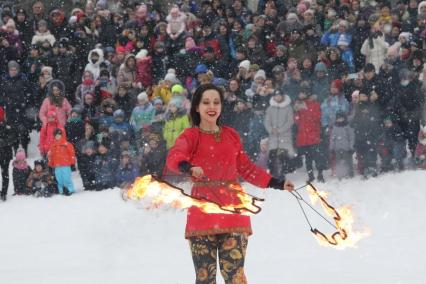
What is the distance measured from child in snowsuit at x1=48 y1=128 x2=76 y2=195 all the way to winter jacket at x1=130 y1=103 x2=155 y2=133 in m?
0.98

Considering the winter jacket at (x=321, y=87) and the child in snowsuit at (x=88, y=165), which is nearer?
the winter jacket at (x=321, y=87)

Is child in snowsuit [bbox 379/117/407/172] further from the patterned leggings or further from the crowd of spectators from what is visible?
the patterned leggings

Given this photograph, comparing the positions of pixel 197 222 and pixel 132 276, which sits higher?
pixel 197 222

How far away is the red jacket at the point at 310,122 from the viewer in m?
12.7

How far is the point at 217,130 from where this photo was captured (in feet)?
21.0

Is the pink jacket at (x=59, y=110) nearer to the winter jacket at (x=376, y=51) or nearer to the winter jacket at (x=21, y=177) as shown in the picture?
the winter jacket at (x=21, y=177)

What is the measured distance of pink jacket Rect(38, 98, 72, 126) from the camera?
14.4m

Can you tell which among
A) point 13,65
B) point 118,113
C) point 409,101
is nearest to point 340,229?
point 409,101

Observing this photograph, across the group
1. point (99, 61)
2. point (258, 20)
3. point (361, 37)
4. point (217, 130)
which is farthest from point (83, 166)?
point (217, 130)

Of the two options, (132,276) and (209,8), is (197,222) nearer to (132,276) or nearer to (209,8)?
(132,276)

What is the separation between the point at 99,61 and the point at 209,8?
6.41 ft

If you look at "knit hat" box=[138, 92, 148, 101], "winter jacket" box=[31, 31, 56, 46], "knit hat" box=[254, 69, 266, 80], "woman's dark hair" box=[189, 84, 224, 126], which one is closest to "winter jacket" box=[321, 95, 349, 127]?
"knit hat" box=[254, 69, 266, 80]

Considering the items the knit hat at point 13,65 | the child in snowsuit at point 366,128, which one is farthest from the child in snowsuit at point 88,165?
the child in snowsuit at point 366,128

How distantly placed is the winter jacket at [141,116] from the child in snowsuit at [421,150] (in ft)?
11.9
